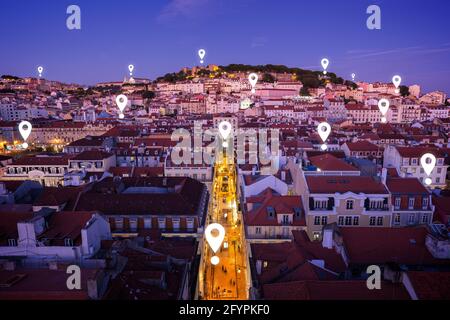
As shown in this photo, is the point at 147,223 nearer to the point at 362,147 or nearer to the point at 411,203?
the point at 411,203

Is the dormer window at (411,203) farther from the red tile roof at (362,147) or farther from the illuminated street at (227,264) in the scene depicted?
the red tile roof at (362,147)

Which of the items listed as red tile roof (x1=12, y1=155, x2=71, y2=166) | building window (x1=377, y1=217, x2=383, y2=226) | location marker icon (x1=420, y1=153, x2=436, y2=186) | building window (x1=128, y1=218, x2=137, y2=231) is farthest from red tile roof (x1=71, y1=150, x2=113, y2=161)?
location marker icon (x1=420, y1=153, x2=436, y2=186)

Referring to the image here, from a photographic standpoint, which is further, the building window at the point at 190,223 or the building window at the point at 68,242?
the building window at the point at 190,223

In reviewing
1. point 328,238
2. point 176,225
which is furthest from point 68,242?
point 328,238

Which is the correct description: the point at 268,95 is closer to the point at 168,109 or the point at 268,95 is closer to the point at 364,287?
the point at 168,109

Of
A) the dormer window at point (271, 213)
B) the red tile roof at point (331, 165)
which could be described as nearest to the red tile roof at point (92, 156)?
the red tile roof at point (331, 165)

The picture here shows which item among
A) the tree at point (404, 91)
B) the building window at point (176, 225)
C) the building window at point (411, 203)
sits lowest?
the building window at point (176, 225)

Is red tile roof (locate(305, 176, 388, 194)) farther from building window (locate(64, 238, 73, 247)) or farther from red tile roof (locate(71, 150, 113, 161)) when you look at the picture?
red tile roof (locate(71, 150, 113, 161))

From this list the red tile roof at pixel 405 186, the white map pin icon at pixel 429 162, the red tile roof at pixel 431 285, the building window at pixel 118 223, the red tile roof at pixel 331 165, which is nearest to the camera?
the red tile roof at pixel 431 285

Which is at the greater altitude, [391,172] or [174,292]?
[391,172]
